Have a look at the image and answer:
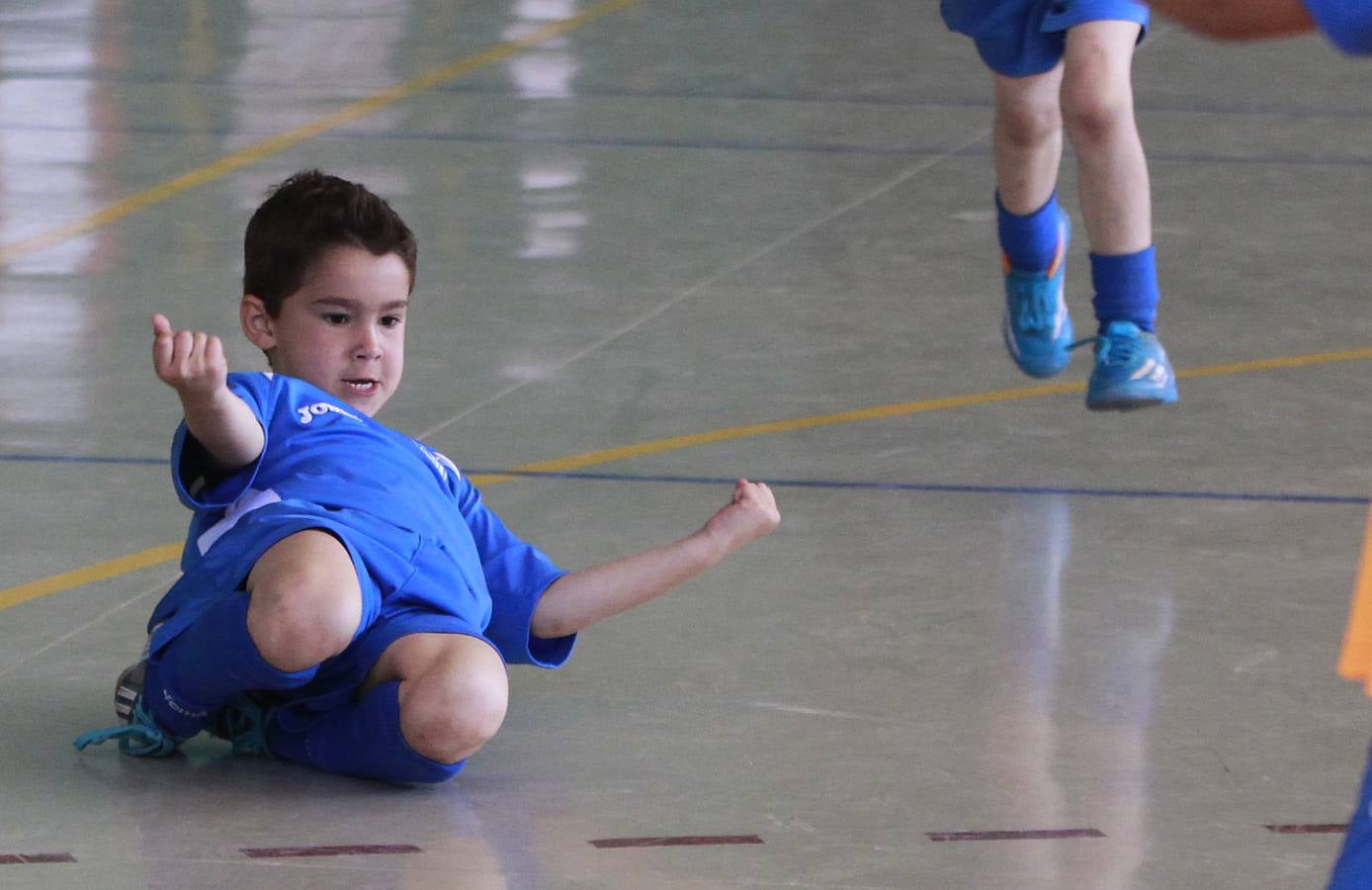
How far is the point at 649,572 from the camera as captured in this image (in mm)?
3273

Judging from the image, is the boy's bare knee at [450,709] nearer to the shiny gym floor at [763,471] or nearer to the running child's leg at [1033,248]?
the shiny gym floor at [763,471]

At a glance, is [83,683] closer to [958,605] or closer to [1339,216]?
[958,605]

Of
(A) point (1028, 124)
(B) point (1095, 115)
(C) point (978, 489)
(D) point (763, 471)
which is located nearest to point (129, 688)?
(D) point (763, 471)

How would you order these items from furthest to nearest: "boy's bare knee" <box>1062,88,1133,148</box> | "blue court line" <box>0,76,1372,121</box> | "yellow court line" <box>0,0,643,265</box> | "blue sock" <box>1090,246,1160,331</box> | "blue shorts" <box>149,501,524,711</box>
A: "blue court line" <box>0,76,1372,121</box> < "yellow court line" <box>0,0,643,265</box> < "blue sock" <box>1090,246,1160,331</box> < "boy's bare knee" <box>1062,88,1133,148</box> < "blue shorts" <box>149,501,524,711</box>

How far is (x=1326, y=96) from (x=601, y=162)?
2.96 meters

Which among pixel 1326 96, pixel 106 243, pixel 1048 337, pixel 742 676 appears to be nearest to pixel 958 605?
pixel 742 676

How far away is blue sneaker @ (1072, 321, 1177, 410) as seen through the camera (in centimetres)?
423

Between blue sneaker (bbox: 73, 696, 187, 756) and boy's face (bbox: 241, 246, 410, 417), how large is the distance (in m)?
0.51

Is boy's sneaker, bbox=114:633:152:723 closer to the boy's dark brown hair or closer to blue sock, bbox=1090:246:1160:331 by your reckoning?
the boy's dark brown hair

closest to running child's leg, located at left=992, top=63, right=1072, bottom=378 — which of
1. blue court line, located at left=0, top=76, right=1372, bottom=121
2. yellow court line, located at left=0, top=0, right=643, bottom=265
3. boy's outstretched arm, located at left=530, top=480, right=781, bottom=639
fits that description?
boy's outstretched arm, located at left=530, top=480, right=781, bottom=639

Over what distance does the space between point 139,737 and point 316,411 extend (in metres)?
0.47

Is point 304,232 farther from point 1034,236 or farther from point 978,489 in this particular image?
point 1034,236

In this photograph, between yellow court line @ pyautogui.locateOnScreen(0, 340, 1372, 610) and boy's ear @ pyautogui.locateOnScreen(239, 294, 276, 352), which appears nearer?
boy's ear @ pyautogui.locateOnScreen(239, 294, 276, 352)

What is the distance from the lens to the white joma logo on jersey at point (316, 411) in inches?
127
